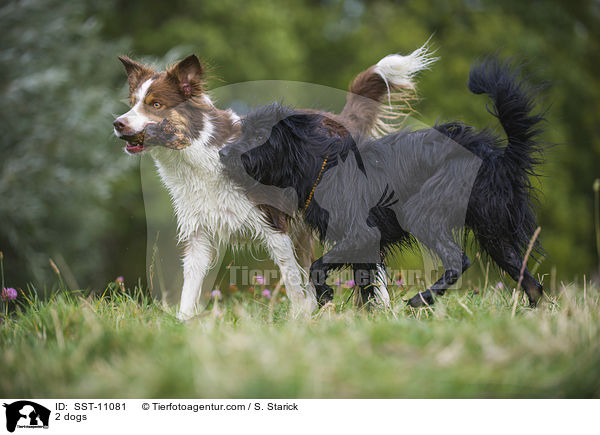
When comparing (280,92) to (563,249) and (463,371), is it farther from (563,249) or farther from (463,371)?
(563,249)

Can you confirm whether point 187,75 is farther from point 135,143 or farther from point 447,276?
point 447,276

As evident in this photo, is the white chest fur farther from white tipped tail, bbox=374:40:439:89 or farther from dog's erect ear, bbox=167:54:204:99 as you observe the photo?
white tipped tail, bbox=374:40:439:89

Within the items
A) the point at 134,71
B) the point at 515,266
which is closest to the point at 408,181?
the point at 515,266

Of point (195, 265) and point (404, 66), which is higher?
point (404, 66)

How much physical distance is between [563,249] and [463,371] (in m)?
9.35

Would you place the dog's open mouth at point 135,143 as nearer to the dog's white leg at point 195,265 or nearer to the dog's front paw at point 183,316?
the dog's white leg at point 195,265

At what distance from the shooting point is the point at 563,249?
9.98 meters

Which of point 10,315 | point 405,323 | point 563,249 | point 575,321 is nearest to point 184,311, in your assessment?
point 10,315

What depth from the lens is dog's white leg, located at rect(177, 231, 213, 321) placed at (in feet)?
11.5

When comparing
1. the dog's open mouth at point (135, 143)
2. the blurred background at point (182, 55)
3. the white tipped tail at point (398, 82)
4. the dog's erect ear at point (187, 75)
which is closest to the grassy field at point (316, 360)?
the dog's open mouth at point (135, 143)

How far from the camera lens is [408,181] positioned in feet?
10.2

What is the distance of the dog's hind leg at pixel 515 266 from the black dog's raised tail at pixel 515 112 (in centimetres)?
48

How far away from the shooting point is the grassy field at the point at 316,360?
6.14 feet
